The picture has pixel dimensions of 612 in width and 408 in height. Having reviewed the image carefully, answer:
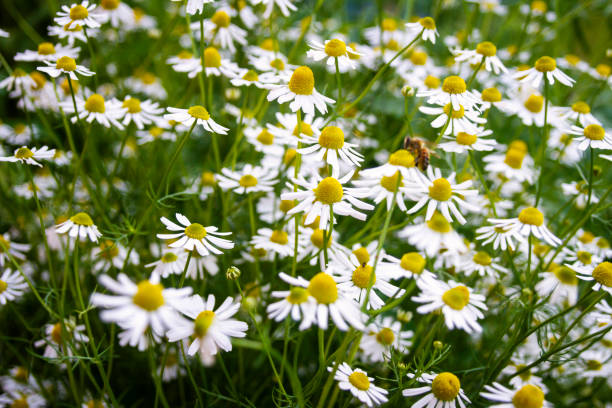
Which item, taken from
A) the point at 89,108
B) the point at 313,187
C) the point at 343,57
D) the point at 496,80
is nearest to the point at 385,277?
the point at 313,187

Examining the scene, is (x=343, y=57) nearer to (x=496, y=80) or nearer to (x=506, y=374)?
(x=506, y=374)

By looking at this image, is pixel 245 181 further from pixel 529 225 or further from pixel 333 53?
pixel 529 225

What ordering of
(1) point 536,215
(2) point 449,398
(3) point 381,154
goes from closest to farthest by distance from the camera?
1. (2) point 449,398
2. (1) point 536,215
3. (3) point 381,154

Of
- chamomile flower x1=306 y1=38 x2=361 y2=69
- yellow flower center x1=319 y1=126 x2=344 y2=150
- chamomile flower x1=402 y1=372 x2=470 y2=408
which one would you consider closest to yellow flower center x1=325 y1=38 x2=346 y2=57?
A: chamomile flower x1=306 y1=38 x2=361 y2=69

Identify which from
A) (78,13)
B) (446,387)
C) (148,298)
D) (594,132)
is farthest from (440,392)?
(78,13)

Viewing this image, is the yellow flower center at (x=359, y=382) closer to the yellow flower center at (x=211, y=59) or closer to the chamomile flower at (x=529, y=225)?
the chamomile flower at (x=529, y=225)
